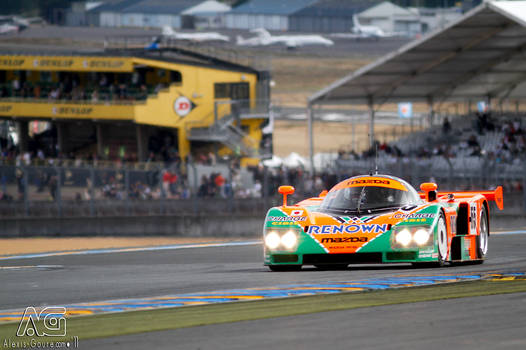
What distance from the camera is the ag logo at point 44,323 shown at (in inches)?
333

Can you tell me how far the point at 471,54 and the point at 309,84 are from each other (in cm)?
5131

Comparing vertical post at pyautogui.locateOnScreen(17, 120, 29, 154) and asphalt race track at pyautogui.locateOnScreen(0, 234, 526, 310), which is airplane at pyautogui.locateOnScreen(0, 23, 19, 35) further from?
asphalt race track at pyautogui.locateOnScreen(0, 234, 526, 310)

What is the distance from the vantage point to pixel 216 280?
12.4 m

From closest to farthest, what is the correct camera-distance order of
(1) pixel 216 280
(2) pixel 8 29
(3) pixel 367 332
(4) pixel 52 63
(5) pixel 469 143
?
(3) pixel 367 332 < (1) pixel 216 280 < (5) pixel 469 143 < (4) pixel 52 63 < (2) pixel 8 29

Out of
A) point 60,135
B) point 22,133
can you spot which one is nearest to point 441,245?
point 60,135

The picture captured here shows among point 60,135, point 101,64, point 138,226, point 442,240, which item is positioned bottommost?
point 138,226

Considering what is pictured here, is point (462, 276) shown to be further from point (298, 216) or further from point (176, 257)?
point (176, 257)

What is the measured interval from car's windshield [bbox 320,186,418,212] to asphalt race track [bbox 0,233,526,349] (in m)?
0.80

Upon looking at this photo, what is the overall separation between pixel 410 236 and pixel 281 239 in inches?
61.7

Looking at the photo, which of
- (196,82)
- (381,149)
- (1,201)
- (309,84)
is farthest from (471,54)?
(309,84)

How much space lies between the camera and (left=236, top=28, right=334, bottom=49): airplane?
355 feet

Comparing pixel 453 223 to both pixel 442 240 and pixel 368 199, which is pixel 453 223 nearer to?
pixel 442 240

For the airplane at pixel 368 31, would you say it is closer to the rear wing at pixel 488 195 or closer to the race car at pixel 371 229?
the rear wing at pixel 488 195

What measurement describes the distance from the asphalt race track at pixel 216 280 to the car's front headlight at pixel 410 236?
1.11 feet
